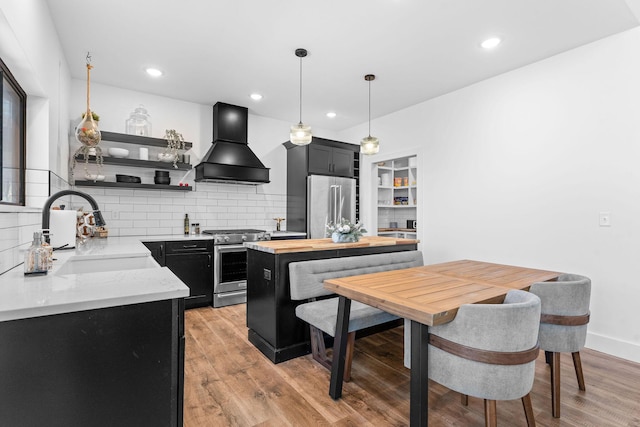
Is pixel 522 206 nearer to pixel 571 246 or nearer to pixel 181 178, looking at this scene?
pixel 571 246

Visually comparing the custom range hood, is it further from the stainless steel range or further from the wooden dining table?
the wooden dining table

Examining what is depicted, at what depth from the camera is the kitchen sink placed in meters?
2.01

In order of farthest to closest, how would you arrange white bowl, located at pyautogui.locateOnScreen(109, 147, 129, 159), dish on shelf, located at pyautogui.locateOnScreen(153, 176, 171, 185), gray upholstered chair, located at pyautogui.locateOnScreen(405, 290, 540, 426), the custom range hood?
the custom range hood
dish on shelf, located at pyautogui.locateOnScreen(153, 176, 171, 185)
white bowl, located at pyautogui.locateOnScreen(109, 147, 129, 159)
gray upholstered chair, located at pyautogui.locateOnScreen(405, 290, 540, 426)

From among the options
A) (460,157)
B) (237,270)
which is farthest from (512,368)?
(237,270)

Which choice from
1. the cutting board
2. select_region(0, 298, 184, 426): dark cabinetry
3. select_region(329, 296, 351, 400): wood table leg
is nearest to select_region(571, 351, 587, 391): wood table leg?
select_region(329, 296, 351, 400): wood table leg

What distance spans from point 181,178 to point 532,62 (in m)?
4.48

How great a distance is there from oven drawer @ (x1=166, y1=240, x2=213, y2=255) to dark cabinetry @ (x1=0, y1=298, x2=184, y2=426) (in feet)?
9.30

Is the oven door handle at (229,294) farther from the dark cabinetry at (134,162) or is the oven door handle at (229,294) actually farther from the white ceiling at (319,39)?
the white ceiling at (319,39)

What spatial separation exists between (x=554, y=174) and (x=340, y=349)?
280 centimetres

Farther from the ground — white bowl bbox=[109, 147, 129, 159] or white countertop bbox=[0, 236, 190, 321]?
white bowl bbox=[109, 147, 129, 159]

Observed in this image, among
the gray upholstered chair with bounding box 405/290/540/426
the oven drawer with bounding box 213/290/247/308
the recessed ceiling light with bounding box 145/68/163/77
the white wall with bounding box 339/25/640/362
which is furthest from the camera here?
the oven drawer with bounding box 213/290/247/308

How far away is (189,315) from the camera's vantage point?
3.76 m

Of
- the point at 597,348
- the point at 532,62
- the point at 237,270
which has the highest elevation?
the point at 532,62

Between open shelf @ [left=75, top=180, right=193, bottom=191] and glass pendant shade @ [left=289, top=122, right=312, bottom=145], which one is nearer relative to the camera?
glass pendant shade @ [left=289, top=122, right=312, bottom=145]
